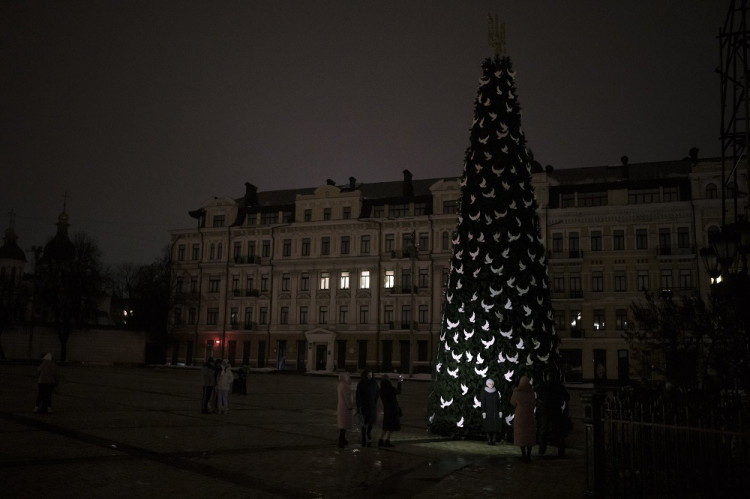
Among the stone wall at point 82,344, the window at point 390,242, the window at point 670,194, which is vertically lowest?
the stone wall at point 82,344

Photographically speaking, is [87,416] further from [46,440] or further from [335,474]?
[335,474]

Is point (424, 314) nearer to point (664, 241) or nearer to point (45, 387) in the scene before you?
point (664, 241)

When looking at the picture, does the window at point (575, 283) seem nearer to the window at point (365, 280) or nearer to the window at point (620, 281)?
the window at point (620, 281)

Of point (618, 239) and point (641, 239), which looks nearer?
point (641, 239)

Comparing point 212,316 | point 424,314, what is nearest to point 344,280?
point 424,314

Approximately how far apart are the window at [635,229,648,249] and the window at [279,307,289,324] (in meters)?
31.6

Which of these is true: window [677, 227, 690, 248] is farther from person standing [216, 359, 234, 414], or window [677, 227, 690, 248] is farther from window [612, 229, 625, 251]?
person standing [216, 359, 234, 414]

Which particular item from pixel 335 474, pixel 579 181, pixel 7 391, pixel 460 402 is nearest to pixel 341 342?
pixel 579 181

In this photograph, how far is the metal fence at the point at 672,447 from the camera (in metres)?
7.70

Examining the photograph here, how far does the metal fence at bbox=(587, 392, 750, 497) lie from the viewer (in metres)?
7.70

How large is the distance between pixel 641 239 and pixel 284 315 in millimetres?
32456

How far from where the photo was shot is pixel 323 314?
2498 inches

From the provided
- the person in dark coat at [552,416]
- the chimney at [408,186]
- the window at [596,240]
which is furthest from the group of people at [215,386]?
the chimney at [408,186]

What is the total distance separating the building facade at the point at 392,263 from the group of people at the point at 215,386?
26827 millimetres
